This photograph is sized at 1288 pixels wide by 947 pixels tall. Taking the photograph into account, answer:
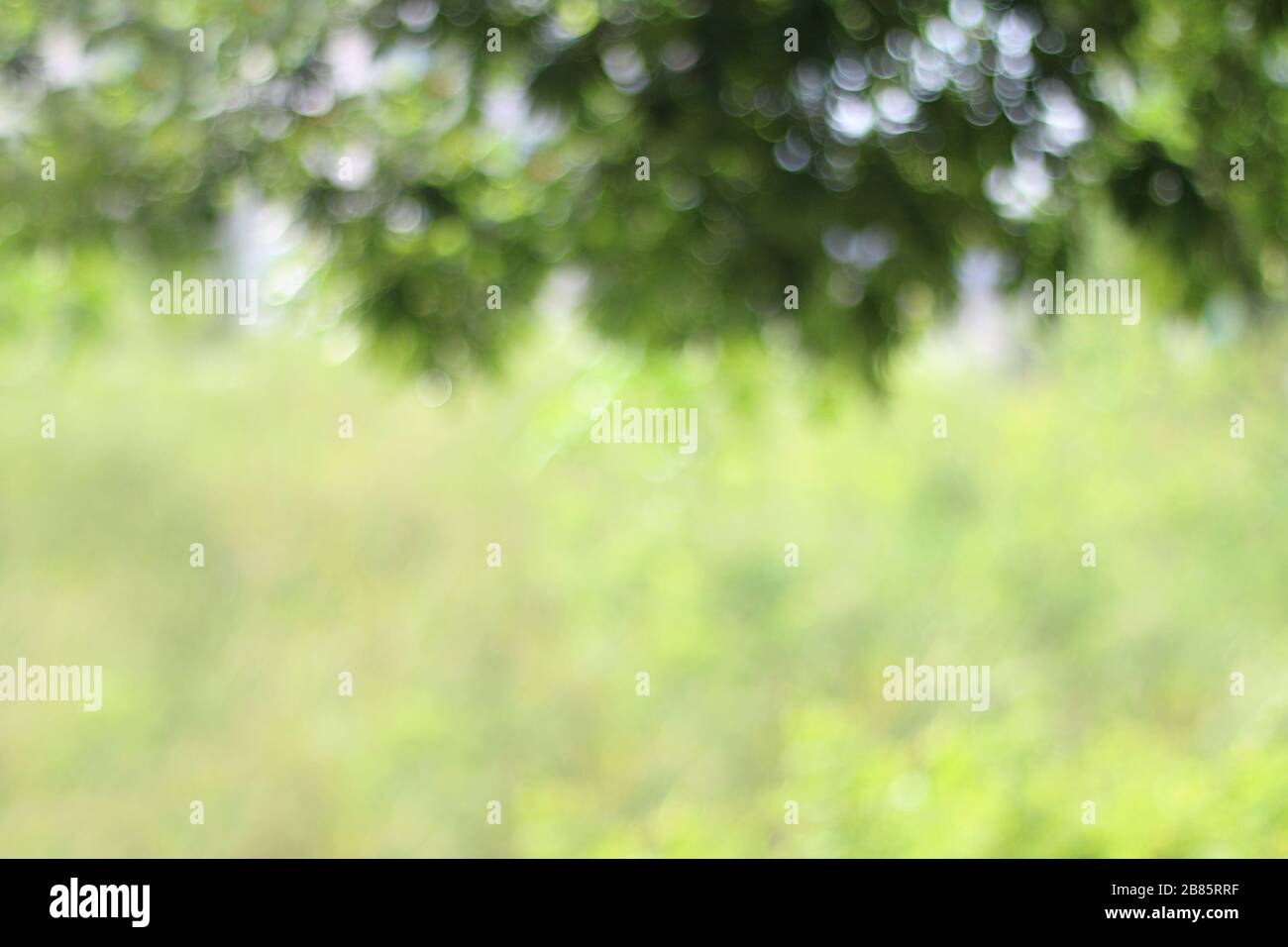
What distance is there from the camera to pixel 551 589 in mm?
4098

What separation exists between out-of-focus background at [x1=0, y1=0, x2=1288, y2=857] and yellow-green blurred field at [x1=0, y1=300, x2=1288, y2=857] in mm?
13

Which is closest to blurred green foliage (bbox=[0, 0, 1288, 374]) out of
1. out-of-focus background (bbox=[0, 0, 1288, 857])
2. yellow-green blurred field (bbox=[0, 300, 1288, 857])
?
out-of-focus background (bbox=[0, 0, 1288, 857])

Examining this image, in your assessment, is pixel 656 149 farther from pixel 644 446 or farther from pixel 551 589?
pixel 551 589

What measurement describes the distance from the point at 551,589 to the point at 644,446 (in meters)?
0.55

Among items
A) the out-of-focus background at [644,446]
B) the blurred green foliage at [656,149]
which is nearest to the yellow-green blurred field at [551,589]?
the out-of-focus background at [644,446]

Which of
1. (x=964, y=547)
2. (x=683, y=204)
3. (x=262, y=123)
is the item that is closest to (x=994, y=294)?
(x=683, y=204)

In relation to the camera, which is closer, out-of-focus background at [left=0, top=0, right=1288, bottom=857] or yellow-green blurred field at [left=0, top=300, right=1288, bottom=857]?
out-of-focus background at [left=0, top=0, right=1288, bottom=857]

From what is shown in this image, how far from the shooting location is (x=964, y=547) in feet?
12.2

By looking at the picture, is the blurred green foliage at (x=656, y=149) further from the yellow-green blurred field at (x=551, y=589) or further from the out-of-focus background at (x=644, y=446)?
the yellow-green blurred field at (x=551, y=589)

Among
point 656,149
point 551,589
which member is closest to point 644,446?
point 551,589

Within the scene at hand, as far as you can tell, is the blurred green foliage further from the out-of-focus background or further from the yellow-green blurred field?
the yellow-green blurred field

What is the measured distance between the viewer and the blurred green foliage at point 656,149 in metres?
1.00

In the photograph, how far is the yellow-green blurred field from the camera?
11.6 feet

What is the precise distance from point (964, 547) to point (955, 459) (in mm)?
288
